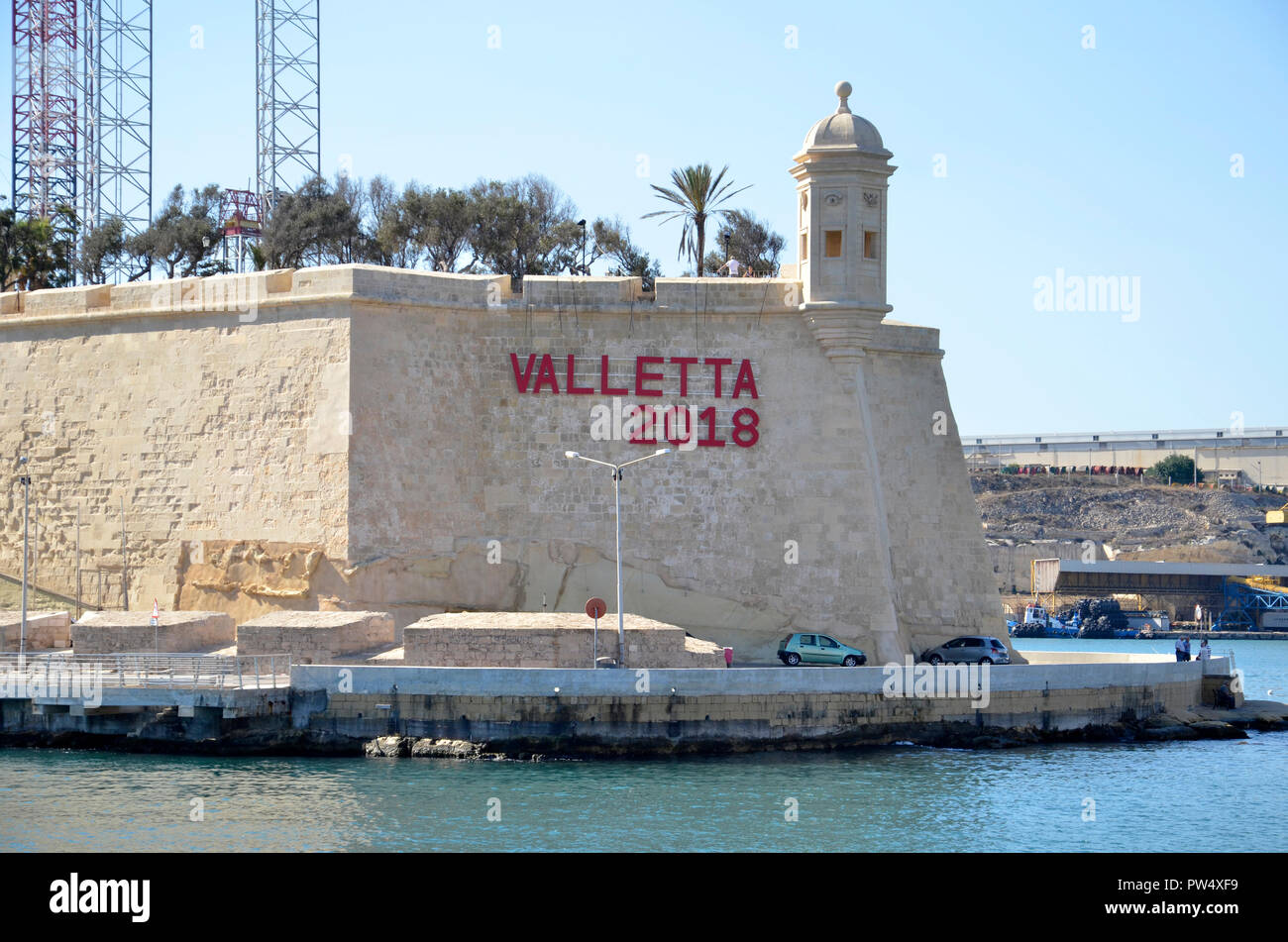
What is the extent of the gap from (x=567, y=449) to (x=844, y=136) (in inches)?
404

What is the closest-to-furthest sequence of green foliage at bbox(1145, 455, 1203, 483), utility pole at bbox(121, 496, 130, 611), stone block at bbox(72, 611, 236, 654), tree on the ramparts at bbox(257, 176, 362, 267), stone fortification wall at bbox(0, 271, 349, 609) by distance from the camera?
1. stone block at bbox(72, 611, 236, 654)
2. stone fortification wall at bbox(0, 271, 349, 609)
3. utility pole at bbox(121, 496, 130, 611)
4. tree on the ramparts at bbox(257, 176, 362, 267)
5. green foliage at bbox(1145, 455, 1203, 483)

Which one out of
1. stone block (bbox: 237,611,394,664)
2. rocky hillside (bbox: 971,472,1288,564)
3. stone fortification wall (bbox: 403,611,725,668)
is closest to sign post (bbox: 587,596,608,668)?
stone fortification wall (bbox: 403,611,725,668)

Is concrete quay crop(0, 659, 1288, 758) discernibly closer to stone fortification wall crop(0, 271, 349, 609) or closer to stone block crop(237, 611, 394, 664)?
stone block crop(237, 611, 394, 664)

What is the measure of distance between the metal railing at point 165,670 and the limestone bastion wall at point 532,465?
4221mm

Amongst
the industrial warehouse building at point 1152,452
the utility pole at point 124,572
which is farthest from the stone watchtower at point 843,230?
the industrial warehouse building at point 1152,452

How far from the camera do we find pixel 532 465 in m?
37.6

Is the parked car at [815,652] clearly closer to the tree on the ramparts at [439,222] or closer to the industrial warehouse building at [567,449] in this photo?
the industrial warehouse building at [567,449]

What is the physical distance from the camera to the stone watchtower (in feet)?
120

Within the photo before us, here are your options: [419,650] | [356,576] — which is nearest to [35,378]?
[356,576]

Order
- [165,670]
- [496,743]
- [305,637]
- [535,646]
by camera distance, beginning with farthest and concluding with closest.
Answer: [305,637] < [165,670] < [535,646] < [496,743]

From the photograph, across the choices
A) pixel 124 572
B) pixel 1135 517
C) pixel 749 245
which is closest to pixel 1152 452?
pixel 1135 517

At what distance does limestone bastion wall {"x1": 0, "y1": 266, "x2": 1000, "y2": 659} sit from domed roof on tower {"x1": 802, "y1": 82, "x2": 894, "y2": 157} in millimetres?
3623

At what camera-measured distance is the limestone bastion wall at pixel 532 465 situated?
120 feet

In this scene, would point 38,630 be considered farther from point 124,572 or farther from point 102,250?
point 102,250
